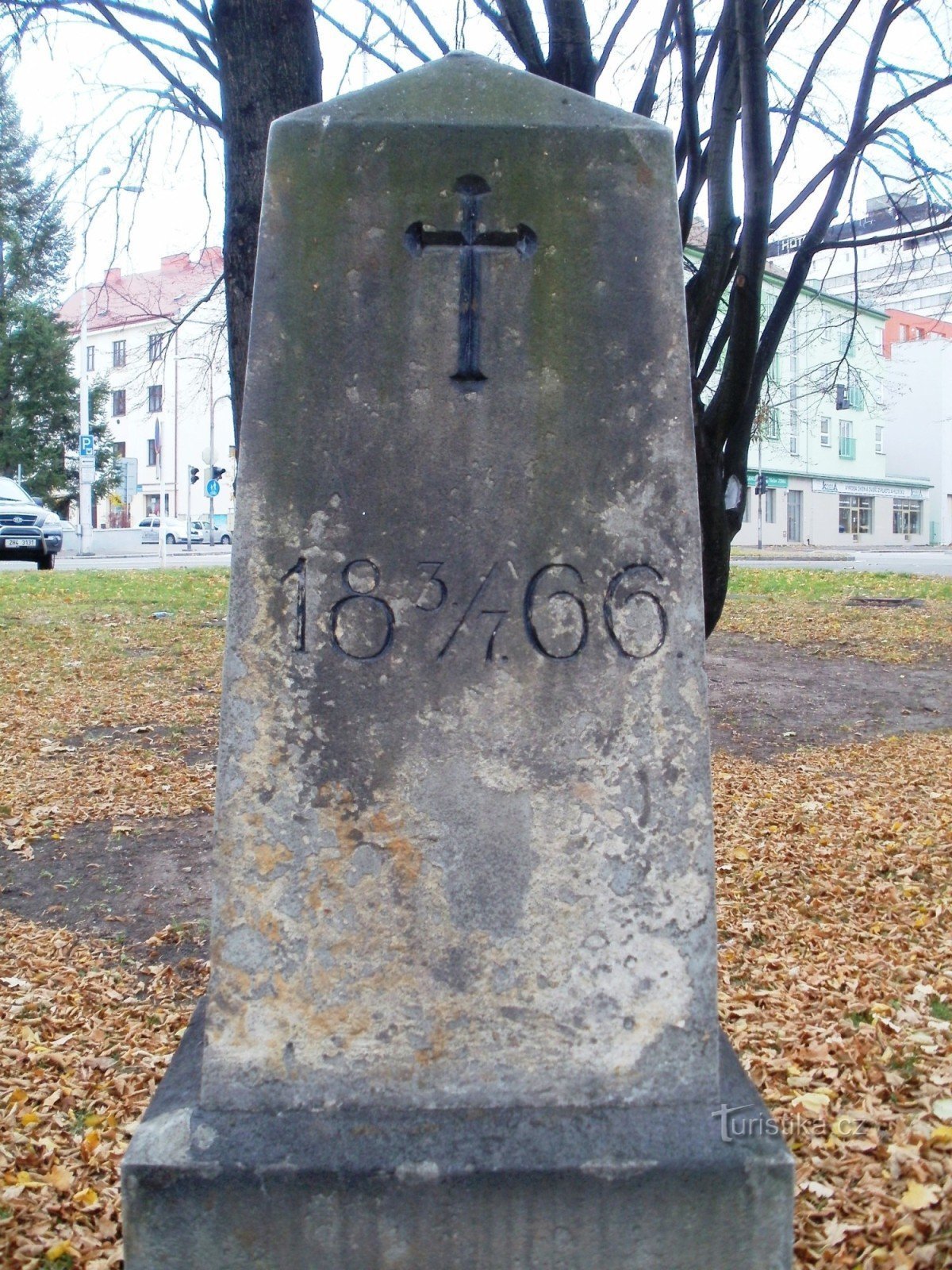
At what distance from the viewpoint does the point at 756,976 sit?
421 centimetres

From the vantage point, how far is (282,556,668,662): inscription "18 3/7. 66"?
2.18 meters

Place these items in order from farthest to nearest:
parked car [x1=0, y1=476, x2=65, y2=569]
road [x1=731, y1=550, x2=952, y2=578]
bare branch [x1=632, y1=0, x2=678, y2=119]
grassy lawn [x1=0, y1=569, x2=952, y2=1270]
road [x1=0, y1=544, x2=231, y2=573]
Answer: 1. road [x1=731, y1=550, x2=952, y2=578]
2. road [x1=0, y1=544, x2=231, y2=573]
3. parked car [x1=0, y1=476, x2=65, y2=569]
4. bare branch [x1=632, y1=0, x2=678, y2=119]
5. grassy lawn [x1=0, y1=569, x2=952, y2=1270]

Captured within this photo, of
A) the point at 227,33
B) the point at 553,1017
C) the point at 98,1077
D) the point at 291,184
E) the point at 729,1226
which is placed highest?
the point at 227,33

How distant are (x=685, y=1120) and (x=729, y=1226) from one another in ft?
0.59

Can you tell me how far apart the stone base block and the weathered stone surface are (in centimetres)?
13

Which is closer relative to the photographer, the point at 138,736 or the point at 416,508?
the point at 416,508

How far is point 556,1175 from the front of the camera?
6.75ft

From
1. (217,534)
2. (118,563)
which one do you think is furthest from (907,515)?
(118,563)

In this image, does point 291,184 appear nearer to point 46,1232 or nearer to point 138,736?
point 46,1232

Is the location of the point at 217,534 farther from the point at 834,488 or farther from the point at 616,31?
the point at 616,31

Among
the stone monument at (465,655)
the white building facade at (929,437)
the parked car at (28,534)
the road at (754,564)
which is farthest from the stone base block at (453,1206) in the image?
the white building facade at (929,437)

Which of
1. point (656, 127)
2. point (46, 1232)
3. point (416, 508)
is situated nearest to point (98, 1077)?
point (46, 1232)

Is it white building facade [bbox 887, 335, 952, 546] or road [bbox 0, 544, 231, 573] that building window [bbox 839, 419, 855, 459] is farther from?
road [bbox 0, 544, 231, 573]

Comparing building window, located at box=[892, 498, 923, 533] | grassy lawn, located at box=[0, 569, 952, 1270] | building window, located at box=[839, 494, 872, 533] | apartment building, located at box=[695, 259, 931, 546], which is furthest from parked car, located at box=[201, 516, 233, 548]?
grassy lawn, located at box=[0, 569, 952, 1270]
